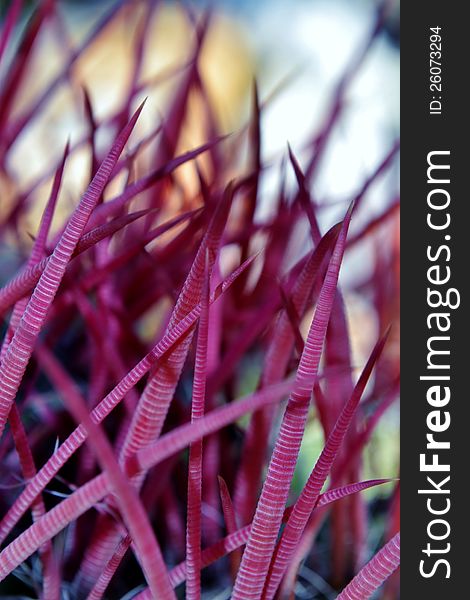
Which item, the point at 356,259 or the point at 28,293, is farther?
the point at 356,259

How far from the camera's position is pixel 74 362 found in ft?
0.72

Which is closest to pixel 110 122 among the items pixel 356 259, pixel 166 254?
pixel 166 254

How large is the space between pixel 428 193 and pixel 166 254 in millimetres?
75

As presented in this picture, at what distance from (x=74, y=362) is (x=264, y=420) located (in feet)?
0.24

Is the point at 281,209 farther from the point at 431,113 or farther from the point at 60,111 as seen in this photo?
the point at 60,111

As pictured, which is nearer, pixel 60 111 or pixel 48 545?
pixel 48 545

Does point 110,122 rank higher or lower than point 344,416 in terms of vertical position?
higher

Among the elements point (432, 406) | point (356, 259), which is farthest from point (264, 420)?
point (356, 259)

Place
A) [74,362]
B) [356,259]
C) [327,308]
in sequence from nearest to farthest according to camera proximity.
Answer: [327,308] < [74,362] < [356,259]

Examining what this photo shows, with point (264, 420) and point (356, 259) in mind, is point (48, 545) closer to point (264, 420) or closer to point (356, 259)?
point (264, 420)

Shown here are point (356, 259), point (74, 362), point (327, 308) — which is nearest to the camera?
point (327, 308)

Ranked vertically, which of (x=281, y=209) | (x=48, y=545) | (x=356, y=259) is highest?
(x=356, y=259)

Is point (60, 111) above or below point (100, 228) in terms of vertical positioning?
above

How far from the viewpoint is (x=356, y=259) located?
391 millimetres
